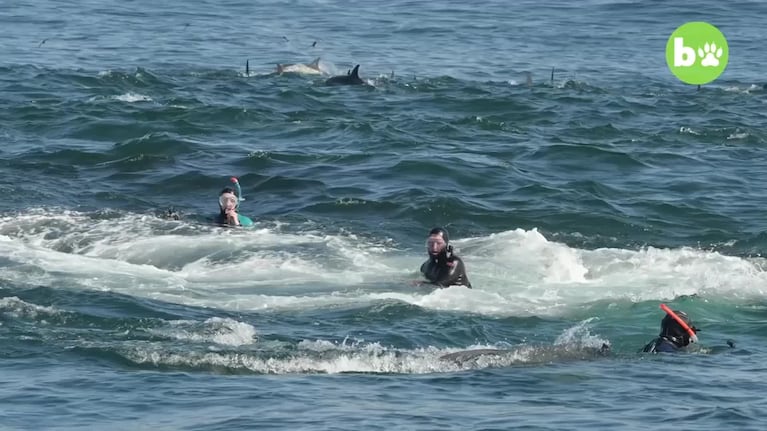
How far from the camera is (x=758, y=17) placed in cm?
6125

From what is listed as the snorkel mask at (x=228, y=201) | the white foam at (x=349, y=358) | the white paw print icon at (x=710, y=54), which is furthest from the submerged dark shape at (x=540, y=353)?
the white paw print icon at (x=710, y=54)

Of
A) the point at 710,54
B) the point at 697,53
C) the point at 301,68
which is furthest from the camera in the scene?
the point at 697,53

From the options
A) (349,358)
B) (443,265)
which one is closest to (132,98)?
(443,265)

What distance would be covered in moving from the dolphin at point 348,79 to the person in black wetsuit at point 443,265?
20.4m

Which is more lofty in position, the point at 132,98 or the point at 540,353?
the point at 132,98

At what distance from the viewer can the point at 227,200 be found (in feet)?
82.1

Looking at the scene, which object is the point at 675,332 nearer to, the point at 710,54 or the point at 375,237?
the point at 375,237

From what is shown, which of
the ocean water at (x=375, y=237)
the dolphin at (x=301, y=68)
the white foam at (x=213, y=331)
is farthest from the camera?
the dolphin at (x=301, y=68)

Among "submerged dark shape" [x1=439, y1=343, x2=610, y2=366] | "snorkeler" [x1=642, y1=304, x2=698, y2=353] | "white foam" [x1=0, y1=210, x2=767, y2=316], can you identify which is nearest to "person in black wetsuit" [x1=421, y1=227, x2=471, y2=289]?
"white foam" [x1=0, y1=210, x2=767, y2=316]

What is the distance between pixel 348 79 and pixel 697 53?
1691 cm

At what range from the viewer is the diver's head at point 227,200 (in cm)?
2495

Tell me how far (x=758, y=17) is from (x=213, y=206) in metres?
39.1

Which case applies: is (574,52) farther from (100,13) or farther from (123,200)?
(123,200)

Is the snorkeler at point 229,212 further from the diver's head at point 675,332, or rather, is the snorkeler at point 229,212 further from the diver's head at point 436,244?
the diver's head at point 675,332
